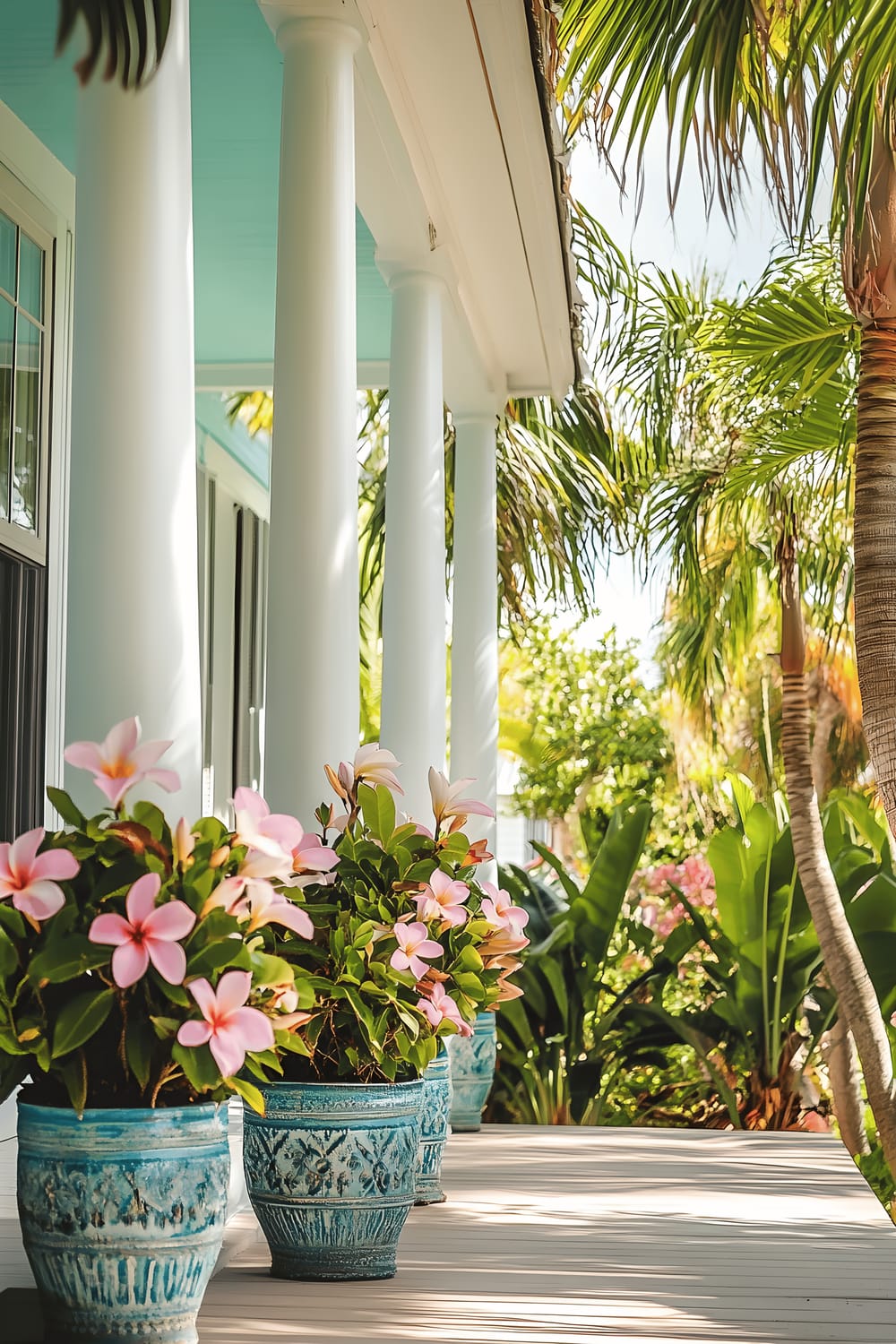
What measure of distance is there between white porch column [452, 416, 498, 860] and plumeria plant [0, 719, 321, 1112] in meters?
4.76

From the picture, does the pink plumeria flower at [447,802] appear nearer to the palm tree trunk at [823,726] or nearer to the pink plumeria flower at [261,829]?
the pink plumeria flower at [261,829]

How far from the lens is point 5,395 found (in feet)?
17.2

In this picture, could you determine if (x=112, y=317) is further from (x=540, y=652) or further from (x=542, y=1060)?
(x=540, y=652)

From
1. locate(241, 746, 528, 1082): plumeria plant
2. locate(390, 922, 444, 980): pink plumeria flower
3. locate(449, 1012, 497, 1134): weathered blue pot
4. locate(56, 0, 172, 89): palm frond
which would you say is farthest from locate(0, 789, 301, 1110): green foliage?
locate(449, 1012, 497, 1134): weathered blue pot

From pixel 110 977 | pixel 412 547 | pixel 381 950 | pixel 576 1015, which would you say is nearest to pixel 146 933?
pixel 110 977

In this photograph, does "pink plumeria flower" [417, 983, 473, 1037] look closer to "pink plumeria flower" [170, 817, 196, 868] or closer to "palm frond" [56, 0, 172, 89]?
"pink plumeria flower" [170, 817, 196, 868]

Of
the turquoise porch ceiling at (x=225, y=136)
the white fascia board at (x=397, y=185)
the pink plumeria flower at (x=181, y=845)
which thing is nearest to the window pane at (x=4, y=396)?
the turquoise porch ceiling at (x=225, y=136)

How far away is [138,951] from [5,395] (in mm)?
3543

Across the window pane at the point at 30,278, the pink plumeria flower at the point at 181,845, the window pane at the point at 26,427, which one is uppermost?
the window pane at the point at 30,278

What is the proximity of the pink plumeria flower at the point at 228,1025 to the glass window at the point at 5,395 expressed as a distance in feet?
11.0

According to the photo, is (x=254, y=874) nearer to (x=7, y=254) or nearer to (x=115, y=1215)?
(x=115, y=1215)

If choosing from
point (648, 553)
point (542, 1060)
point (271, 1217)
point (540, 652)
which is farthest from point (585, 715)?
point (271, 1217)

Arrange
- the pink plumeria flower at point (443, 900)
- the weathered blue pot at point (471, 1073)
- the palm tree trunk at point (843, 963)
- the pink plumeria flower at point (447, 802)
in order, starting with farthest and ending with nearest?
the palm tree trunk at point (843, 963) → the weathered blue pot at point (471, 1073) → the pink plumeria flower at point (447, 802) → the pink plumeria flower at point (443, 900)

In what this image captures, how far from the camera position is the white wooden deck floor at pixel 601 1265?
119 inches
